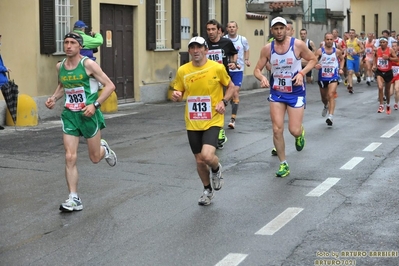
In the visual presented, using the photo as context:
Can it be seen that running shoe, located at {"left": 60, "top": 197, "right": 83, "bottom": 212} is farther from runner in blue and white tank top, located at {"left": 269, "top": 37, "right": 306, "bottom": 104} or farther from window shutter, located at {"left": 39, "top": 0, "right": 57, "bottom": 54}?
window shutter, located at {"left": 39, "top": 0, "right": 57, "bottom": 54}

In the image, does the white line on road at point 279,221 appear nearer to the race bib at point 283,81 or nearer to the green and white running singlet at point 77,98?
the green and white running singlet at point 77,98

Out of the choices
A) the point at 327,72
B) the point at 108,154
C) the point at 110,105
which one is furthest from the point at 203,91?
the point at 110,105

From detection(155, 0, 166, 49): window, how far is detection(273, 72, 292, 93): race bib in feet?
43.8

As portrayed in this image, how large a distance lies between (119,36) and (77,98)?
13.4 meters

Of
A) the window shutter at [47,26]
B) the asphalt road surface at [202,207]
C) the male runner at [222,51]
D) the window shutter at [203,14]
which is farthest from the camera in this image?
the window shutter at [203,14]

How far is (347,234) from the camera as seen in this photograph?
777cm

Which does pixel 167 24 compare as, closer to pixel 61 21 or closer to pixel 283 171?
pixel 61 21

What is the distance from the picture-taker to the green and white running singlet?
927cm

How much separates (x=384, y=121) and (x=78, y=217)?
1056 centimetres

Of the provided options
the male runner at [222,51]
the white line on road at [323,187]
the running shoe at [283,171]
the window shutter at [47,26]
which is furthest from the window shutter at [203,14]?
the white line on road at [323,187]

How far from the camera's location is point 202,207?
912 cm

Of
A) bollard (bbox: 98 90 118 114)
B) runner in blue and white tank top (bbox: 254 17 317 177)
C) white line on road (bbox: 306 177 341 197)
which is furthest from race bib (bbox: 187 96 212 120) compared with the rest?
bollard (bbox: 98 90 118 114)

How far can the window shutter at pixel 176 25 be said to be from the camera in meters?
24.8

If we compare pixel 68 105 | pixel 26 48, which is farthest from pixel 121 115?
pixel 68 105
